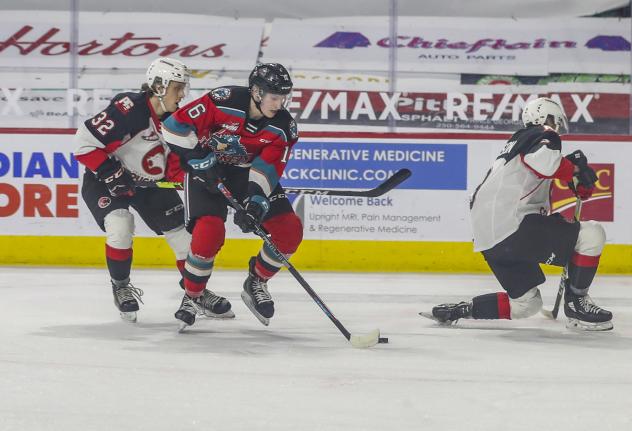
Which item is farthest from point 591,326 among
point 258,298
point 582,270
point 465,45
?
point 465,45

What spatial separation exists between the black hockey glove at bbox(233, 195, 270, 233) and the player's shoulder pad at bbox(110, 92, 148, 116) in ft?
2.06

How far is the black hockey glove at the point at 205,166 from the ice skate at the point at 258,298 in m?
0.39

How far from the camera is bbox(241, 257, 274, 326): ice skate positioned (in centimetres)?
338

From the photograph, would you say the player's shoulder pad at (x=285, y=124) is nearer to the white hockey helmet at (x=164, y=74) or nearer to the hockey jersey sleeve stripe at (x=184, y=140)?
the hockey jersey sleeve stripe at (x=184, y=140)

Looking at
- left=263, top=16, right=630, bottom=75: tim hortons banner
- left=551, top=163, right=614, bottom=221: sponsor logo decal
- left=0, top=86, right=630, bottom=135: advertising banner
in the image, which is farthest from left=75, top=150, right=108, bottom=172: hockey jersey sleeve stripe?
left=263, top=16, right=630, bottom=75: tim hortons banner

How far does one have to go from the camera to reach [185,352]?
2.94 m

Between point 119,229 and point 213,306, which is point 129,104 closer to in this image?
point 119,229

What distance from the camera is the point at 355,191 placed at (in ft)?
11.8

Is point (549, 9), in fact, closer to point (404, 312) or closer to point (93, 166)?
point (404, 312)

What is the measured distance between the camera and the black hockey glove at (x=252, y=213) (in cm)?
320

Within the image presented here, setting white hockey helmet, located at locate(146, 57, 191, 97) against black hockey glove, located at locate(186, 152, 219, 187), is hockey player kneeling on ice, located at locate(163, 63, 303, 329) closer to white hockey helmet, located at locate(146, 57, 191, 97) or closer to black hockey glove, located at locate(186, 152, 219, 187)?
black hockey glove, located at locate(186, 152, 219, 187)

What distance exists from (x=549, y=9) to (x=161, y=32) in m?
3.28

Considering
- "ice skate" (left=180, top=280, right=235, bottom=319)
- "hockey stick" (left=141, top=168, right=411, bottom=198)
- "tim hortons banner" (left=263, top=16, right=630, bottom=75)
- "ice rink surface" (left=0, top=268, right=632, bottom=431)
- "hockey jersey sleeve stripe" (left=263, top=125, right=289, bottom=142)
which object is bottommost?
"ice rink surface" (left=0, top=268, right=632, bottom=431)

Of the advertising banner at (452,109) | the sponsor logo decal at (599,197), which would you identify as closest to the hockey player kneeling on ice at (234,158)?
the sponsor logo decal at (599,197)
